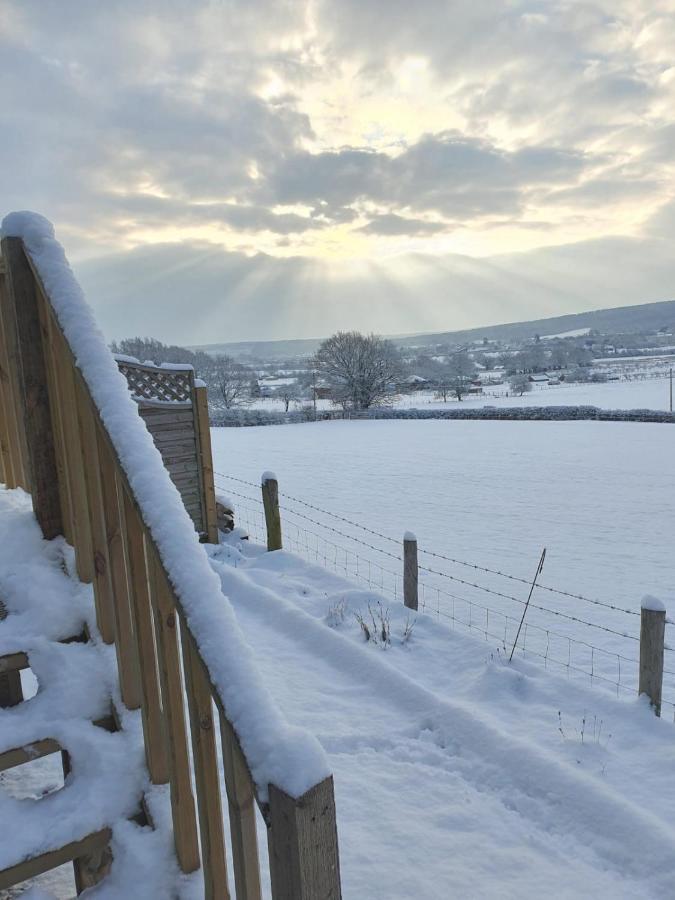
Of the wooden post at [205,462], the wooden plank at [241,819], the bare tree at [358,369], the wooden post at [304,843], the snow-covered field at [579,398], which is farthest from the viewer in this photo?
the bare tree at [358,369]

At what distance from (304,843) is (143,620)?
862 millimetres

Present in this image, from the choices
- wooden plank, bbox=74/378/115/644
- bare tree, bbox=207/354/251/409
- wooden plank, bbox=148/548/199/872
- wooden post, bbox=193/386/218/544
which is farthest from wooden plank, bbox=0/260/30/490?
bare tree, bbox=207/354/251/409

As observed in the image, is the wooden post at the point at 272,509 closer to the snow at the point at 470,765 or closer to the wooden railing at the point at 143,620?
the snow at the point at 470,765

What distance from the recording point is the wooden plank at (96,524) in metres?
1.82

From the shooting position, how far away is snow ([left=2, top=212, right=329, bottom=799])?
1.01 meters

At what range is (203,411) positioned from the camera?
314 inches

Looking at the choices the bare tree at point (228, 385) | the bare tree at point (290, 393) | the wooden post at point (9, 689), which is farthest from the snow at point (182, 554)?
the bare tree at point (228, 385)

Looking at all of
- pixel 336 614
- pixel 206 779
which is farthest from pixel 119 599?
pixel 336 614

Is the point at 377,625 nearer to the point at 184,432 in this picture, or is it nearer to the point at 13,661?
the point at 13,661

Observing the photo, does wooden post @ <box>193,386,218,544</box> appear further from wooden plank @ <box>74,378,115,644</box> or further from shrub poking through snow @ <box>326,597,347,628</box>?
wooden plank @ <box>74,378,115,644</box>

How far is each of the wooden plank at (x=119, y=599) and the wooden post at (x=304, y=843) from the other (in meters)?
0.91

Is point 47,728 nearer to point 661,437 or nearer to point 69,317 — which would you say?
point 69,317

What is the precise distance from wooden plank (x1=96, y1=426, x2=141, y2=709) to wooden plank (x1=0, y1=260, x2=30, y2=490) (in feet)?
2.75

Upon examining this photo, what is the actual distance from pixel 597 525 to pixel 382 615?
590 centimetres
